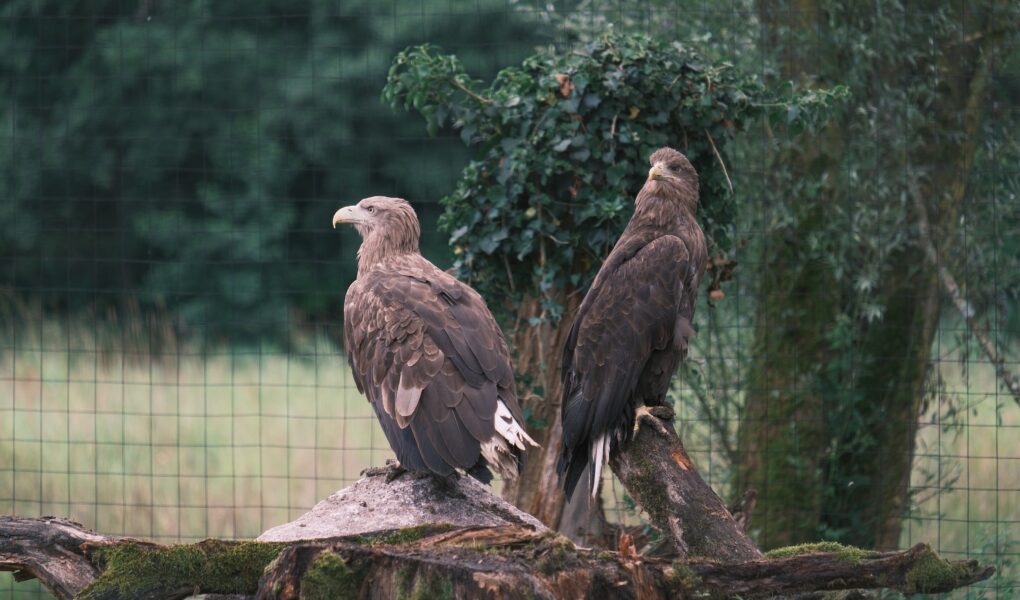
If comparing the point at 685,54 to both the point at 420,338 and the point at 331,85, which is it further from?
the point at 331,85

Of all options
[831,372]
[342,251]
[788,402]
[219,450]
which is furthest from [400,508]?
[342,251]

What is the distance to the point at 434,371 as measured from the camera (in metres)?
3.63

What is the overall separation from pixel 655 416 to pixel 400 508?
2.61ft

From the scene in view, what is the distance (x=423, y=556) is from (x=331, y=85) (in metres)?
6.88

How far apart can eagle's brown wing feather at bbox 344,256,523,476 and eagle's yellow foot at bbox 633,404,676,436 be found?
0.40m

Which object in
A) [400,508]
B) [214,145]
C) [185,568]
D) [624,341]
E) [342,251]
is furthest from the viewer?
[342,251]

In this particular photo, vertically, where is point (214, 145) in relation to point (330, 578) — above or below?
above

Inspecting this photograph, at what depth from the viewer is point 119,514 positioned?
661 cm

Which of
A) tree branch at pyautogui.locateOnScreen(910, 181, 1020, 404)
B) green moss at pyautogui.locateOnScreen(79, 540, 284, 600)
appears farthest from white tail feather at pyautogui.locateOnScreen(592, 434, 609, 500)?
tree branch at pyautogui.locateOnScreen(910, 181, 1020, 404)

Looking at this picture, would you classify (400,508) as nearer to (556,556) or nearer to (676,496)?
(676,496)

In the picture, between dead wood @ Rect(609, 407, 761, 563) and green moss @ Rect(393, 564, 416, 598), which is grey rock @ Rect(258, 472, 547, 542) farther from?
green moss @ Rect(393, 564, 416, 598)

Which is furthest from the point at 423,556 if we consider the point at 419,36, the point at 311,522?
the point at 419,36

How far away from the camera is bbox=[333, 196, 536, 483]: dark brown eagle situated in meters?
3.49

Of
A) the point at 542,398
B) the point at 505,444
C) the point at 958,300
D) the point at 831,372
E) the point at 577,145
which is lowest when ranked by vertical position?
the point at 505,444
